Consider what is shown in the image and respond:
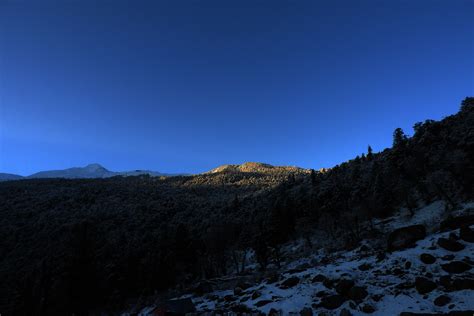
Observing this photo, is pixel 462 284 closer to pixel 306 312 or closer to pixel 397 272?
pixel 397 272

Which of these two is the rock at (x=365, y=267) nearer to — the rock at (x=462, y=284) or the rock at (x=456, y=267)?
the rock at (x=456, y=267)

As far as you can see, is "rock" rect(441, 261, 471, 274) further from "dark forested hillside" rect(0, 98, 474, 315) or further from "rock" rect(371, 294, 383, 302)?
"dark forested hillside" rect(0, 98, 474, 315)

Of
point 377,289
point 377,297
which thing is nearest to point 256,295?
point 377,289

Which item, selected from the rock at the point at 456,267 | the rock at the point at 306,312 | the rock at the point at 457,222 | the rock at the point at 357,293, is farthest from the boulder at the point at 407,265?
the rock at the point at 457,222

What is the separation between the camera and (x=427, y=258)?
19.4 m

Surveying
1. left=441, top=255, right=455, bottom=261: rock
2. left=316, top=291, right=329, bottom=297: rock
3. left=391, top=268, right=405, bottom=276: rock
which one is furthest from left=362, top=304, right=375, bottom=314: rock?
left=441, top=255, right=455, bottom=261: rock

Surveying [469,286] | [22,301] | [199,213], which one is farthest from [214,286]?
[199,213]

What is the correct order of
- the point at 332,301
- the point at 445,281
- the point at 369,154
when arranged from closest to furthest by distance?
the point at 445,281 → the point at 332,301 → the point at 369,154

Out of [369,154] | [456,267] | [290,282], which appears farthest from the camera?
[369,154]

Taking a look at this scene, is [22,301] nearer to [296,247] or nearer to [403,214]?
[296,247]

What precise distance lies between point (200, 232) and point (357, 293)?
6877 centimetres

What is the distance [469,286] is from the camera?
1524 centimetres

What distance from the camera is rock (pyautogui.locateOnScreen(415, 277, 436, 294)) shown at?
1625 cm

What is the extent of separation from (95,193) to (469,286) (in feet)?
593
